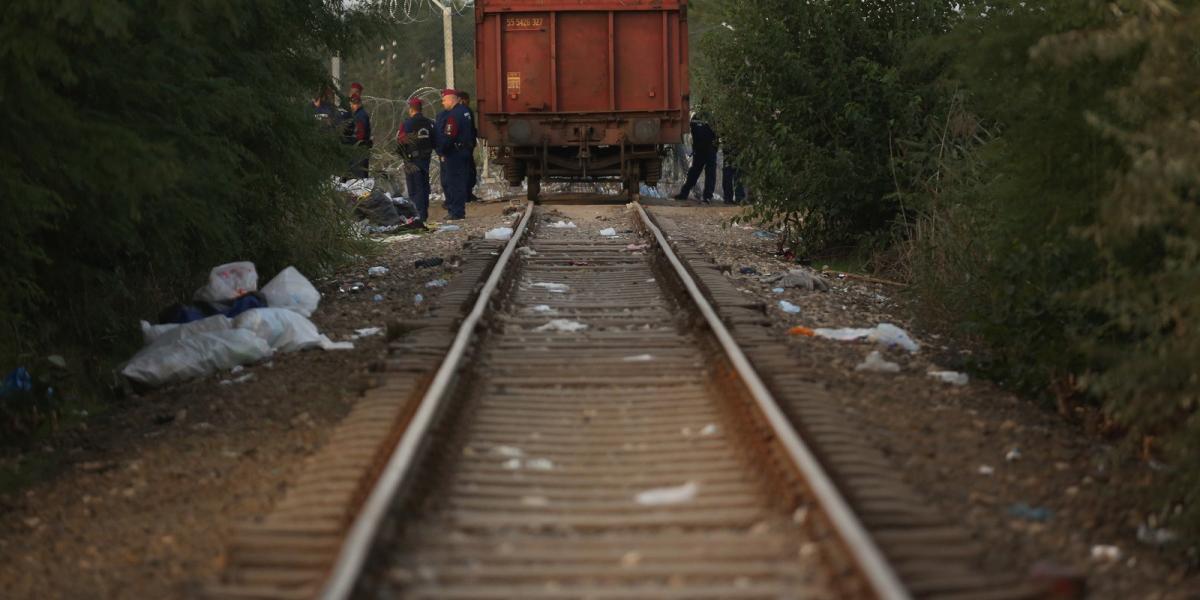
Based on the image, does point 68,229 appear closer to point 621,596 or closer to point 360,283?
point 360,283

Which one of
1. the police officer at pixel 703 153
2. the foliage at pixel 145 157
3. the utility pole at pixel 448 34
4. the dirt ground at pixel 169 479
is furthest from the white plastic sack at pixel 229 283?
the utility pole at pixel 448 34

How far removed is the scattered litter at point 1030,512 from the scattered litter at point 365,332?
5.23 metres

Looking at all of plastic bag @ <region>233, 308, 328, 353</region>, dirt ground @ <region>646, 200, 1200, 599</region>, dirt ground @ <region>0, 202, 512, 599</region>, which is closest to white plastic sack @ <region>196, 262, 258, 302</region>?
plastic bag @ <region>233, 308, 328, 353</region>

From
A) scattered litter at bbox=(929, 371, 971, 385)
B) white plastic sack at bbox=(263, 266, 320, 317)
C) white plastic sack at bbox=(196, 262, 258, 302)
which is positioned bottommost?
scattered litter at bbox=(929, 371, 971, 385)

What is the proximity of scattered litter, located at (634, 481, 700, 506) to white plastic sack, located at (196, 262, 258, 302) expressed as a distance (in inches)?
236

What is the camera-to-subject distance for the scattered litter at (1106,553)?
190 inches

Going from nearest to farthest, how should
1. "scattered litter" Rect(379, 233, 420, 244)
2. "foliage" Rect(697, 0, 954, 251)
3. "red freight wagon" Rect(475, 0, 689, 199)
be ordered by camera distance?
"foliage" Rect(697, 0, 954, 251)
"scattered litter" Rect(379, 233, 420, 244)
"red freight wagon" Rect(475, 0, 689, 199)

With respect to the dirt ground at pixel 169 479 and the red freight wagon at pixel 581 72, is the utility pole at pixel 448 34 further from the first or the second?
the dirt ground at pixel 169 479

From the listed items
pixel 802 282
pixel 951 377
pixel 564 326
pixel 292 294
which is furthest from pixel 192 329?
pixel 802 282

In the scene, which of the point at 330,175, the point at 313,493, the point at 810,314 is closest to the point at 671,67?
the point at 330,175

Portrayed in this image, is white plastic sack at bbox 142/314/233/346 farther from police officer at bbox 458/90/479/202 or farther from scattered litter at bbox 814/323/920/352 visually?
police officer at bbox 458/90/479/202

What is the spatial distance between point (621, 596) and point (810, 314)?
21.3 feet

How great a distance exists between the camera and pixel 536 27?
20.4 metres

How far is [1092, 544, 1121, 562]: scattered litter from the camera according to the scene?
4828 mm
